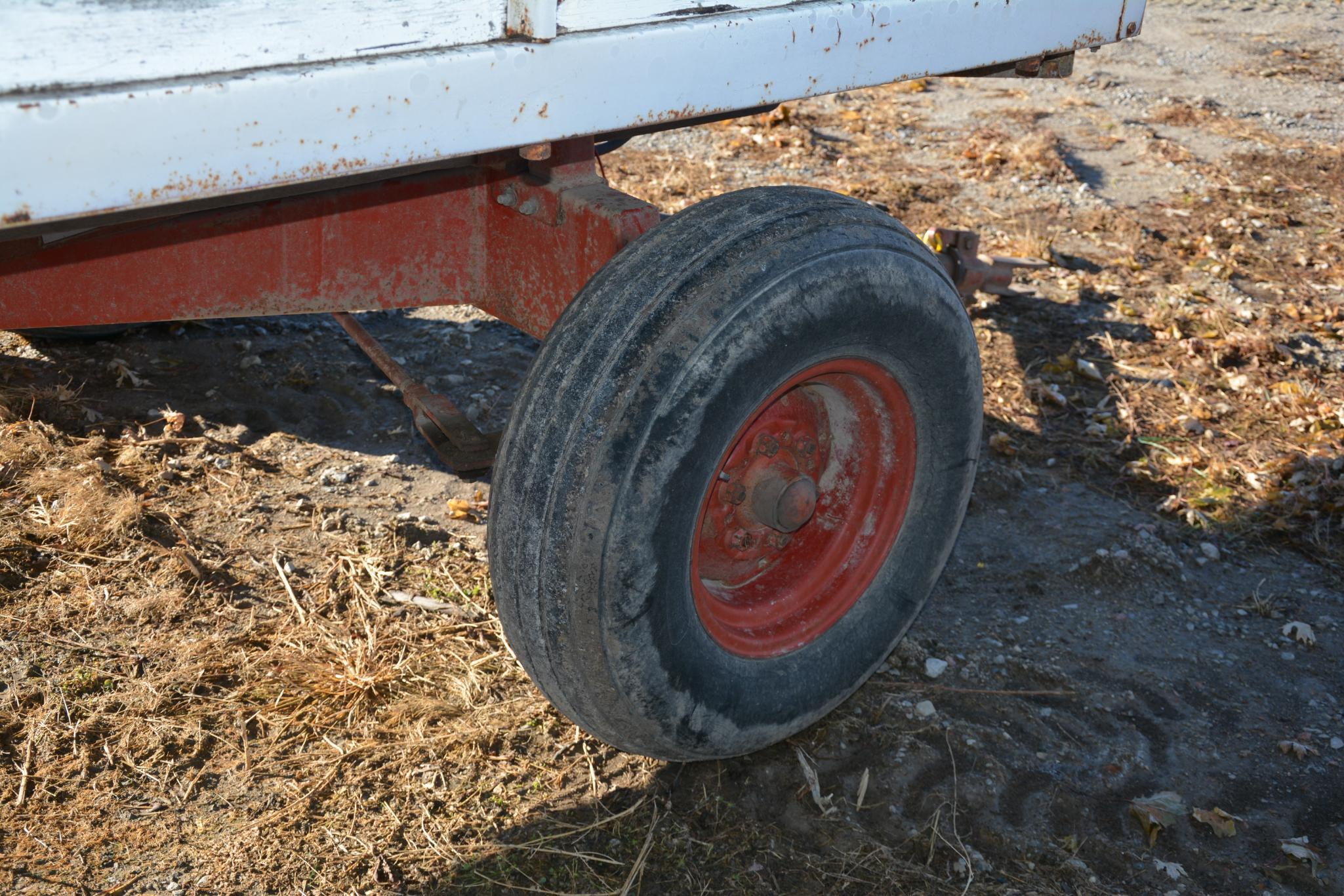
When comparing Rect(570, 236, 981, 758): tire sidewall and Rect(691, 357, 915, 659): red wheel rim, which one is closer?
Rect(570, 236, 981, 758): tire sidewall

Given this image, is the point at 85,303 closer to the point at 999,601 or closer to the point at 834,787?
the point at 834,787

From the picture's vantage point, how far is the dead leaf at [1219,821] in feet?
7.89

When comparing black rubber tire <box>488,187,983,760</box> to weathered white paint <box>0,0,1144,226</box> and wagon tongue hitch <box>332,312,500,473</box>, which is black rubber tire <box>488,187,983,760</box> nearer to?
weathered white paint <box>0,0,1144,226</box>

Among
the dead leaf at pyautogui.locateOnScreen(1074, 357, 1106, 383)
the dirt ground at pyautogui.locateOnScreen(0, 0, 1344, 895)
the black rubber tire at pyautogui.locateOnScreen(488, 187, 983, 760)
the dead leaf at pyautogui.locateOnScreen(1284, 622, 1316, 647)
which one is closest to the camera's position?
the black rubber tire at pyautogui.locateOnScreen(488, 187, 983, 760)

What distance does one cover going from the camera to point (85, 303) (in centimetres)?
221

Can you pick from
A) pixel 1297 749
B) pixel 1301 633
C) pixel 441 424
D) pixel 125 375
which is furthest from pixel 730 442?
pixel 125 375

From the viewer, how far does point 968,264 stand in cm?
459

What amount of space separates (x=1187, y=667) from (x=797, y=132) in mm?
4732

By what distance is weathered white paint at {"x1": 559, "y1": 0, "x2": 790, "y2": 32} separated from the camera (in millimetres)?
1635

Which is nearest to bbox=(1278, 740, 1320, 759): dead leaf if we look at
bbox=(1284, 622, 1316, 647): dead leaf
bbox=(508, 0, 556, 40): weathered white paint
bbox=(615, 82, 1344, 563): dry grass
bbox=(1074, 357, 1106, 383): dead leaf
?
bbox=(1284, 622, 1316, 647): dead leaf

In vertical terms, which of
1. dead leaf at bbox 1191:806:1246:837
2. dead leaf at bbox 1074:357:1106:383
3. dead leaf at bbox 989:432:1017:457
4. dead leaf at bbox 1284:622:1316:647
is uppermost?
dead leaf at bbox 1074:357:1106:383

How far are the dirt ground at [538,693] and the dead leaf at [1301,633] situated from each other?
0.01 metres

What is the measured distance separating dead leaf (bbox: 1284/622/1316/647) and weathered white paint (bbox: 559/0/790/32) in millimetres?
2444

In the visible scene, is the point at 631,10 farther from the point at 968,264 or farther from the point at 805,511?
the point at 968,264
